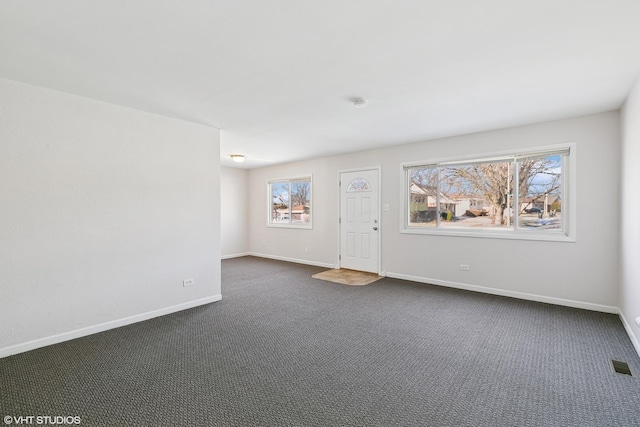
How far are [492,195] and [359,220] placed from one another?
2.38 meters

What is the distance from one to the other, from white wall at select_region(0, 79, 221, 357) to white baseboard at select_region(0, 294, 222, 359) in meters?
0.01

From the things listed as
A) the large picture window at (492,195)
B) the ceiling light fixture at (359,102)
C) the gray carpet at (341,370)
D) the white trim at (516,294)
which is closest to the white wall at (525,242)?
the white trim at (516,294)

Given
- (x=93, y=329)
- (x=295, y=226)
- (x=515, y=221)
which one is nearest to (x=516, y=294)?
(x=515, y=221)

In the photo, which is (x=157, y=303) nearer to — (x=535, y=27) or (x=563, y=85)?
(x=535, y=27)

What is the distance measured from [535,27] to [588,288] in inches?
136

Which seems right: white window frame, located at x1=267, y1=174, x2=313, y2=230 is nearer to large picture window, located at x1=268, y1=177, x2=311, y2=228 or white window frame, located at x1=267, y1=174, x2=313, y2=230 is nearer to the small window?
large picture window, located at x1=268, y1=177, x2=311, y2=228

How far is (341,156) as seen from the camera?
6.30 m

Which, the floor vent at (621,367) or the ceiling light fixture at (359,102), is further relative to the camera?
the ceiling light fixture at (359,102)

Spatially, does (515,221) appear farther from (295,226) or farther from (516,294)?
(295,226)

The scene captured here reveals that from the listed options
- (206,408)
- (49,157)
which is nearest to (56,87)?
(49,157)

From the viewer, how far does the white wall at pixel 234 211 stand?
782 centimetres

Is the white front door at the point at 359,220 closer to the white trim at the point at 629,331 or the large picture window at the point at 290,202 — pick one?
the large picture window at the point at 290,202

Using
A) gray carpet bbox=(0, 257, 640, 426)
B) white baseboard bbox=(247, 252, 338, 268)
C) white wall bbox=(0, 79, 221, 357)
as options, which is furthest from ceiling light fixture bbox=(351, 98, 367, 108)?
white baseboard bbox=(247, 252, 338, 268)

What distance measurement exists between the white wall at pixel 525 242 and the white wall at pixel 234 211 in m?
2.81
